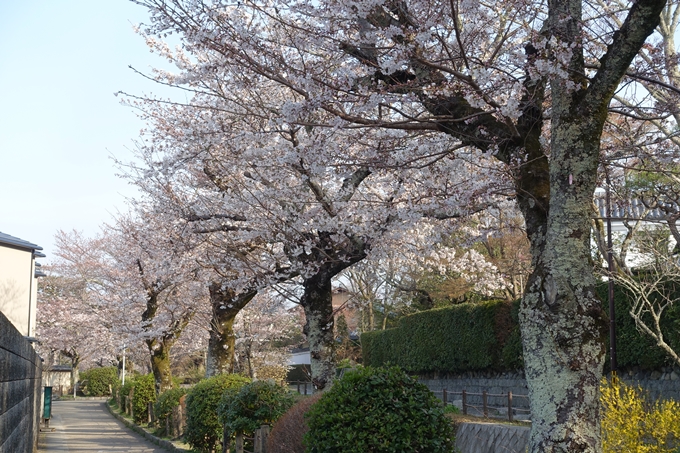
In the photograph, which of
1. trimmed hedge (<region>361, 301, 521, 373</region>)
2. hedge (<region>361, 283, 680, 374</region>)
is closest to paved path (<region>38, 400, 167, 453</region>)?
trimmed hedge (<region>361, 301, 521, 373</region>)

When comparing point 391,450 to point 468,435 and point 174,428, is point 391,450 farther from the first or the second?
point 174,428

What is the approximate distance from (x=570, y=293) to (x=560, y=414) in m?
0.95

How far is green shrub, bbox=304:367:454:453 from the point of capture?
6.70m

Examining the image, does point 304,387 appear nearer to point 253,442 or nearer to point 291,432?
point 253,442

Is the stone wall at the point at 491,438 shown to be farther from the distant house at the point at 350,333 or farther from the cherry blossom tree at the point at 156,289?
the distant house at the point at 350,333

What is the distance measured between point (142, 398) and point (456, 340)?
1312 cm

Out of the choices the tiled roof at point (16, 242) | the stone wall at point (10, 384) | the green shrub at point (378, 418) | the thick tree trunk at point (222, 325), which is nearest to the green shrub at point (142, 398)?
the thick tree trunk at point (222, 325)

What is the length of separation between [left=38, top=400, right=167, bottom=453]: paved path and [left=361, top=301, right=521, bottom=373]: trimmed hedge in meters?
7.24

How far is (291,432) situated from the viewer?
29.8 ft

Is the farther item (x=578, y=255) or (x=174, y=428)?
(x=174, y=428)

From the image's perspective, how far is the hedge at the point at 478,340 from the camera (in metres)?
13.6

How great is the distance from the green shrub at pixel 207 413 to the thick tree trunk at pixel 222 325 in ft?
10.9

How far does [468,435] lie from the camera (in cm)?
1093

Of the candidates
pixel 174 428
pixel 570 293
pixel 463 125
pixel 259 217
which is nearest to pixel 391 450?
pixel 570 293
